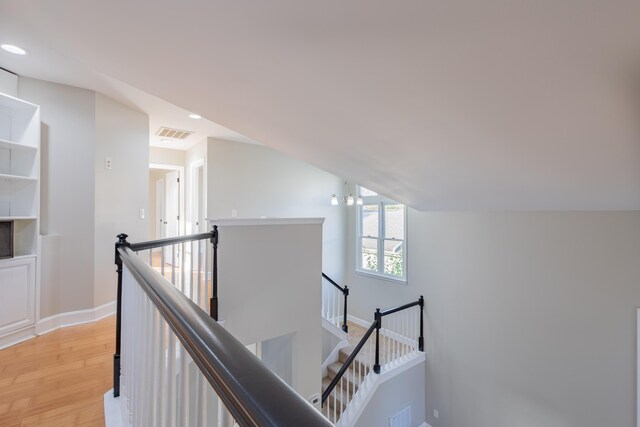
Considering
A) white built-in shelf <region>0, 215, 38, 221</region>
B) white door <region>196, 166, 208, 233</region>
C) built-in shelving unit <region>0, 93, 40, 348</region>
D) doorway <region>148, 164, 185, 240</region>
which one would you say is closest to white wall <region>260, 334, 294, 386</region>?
built-in shelving unit <region>0, 93, 40, 348</region>

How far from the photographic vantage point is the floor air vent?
4.63 metres

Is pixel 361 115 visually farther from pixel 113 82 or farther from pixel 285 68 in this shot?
pixel 113 82

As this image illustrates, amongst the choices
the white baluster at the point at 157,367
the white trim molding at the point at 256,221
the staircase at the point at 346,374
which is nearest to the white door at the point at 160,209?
the staircase at the point at 346,374

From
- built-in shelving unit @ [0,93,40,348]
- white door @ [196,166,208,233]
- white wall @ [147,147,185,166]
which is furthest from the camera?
white wall @ [147,147,185,166]

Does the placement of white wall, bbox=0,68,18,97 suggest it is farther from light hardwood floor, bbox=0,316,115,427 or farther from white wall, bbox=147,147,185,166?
white wall, bbox=147,147,185,166

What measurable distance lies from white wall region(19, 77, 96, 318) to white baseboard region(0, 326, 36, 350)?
0.19 m

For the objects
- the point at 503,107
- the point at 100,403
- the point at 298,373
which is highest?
the point at 503,107

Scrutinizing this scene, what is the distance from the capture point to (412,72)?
1.50 metres

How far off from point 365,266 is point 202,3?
6.06 metres

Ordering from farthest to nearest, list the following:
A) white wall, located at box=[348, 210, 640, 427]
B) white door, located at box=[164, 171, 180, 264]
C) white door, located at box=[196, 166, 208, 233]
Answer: white door, located at box=[164, 171, 180, 264] → white door, located at box=[196, 166, 208, 233] → white wall, located at box=[348, 210, 640, 427]

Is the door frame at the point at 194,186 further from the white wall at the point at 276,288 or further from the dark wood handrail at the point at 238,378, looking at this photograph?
the dark wood handrail at the point at 238,378

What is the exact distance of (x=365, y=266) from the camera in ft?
22.3

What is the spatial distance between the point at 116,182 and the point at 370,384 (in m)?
4.21

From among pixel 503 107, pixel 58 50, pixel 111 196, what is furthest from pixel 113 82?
pixel 503 107
